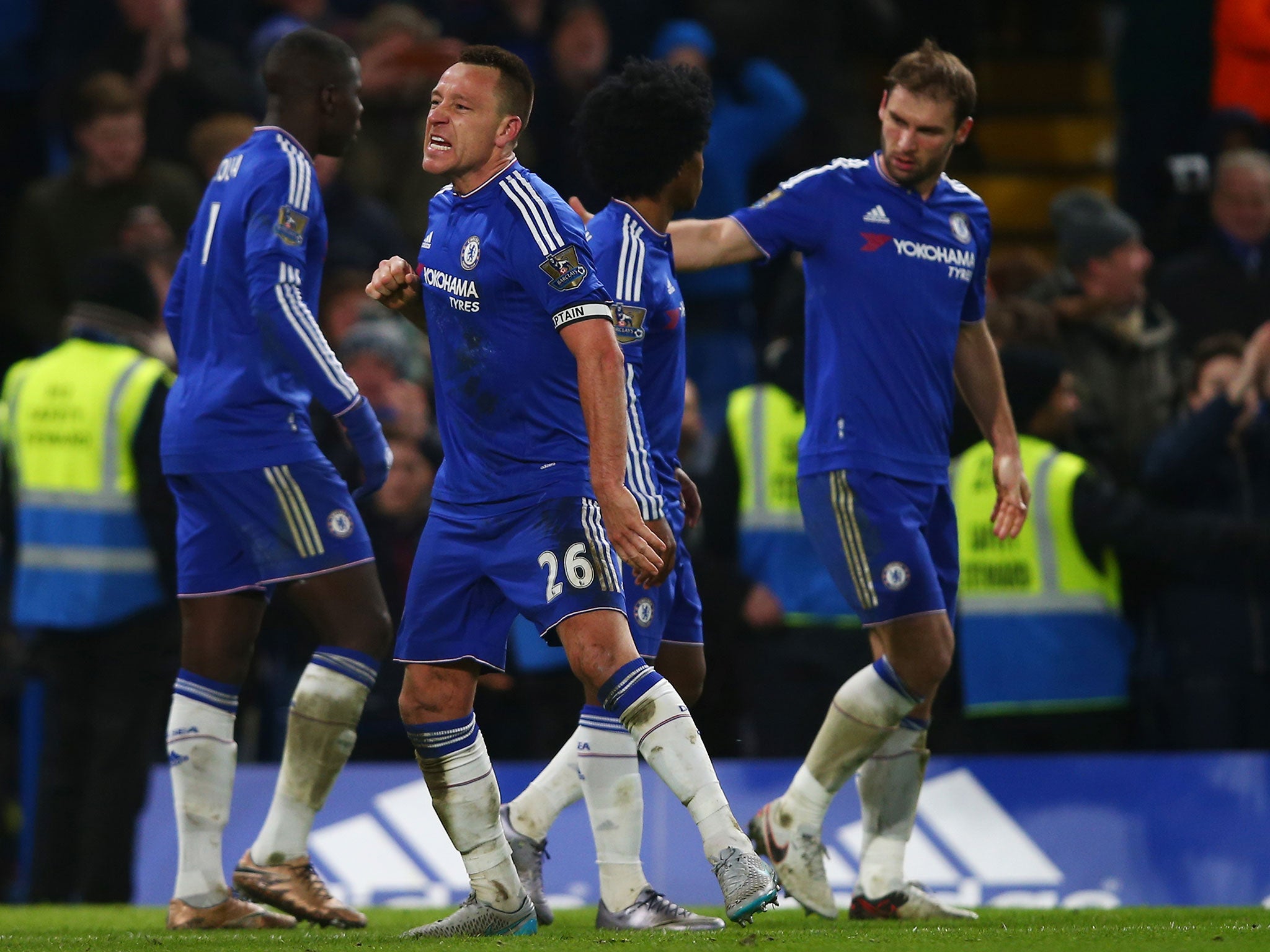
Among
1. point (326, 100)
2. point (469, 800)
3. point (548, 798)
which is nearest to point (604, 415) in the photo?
point (469, 800)

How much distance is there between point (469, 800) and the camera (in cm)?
518

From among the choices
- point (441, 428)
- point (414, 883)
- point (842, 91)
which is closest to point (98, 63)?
point (842, 91)

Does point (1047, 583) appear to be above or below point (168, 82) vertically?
below

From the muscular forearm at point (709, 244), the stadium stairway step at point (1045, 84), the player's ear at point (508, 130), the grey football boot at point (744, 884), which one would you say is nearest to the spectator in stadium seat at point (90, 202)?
the muscular forearm at point (709, 244)

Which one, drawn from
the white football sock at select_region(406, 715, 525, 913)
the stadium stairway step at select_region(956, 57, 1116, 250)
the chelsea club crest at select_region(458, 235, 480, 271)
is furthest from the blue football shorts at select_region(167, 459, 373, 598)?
the stadium stairway step at select_region(956, 57, 1116, 250)

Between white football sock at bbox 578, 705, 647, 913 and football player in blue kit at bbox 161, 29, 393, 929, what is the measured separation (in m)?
0.76

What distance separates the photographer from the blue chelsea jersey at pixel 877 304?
6.11m

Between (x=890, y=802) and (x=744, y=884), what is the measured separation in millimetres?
1638

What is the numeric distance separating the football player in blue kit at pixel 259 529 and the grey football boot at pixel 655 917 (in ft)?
3.10

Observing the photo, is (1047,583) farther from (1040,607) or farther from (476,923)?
(476,923)

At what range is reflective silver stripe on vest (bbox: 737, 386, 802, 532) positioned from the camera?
820cm

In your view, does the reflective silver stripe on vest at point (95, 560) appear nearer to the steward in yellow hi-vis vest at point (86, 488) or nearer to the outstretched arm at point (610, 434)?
the steward in yellow hi-vis vest at point (86, 488)

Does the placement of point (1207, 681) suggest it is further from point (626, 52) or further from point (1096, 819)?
point (626, 52)

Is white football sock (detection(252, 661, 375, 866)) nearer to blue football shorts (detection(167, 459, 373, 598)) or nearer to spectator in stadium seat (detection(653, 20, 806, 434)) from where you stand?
blue football shorts (detection(167, 459, 373, 598))
